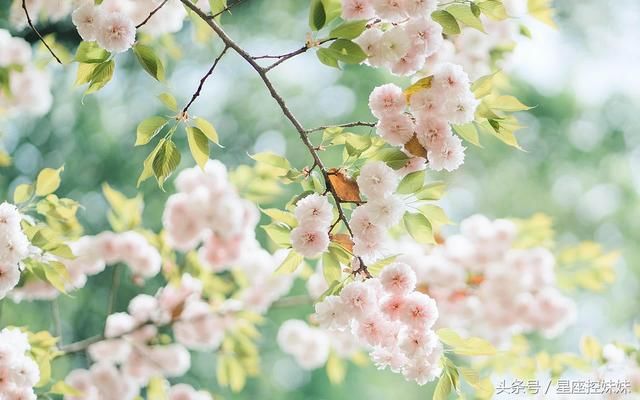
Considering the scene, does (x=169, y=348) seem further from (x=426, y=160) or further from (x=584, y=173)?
(x=584, y=173)

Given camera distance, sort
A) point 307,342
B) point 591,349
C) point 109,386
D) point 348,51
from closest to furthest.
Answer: point 348,51, point 591,349, point 109,386, point 307,342

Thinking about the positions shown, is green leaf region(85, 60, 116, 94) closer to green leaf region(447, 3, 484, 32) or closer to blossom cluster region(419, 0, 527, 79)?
green leaf region(447, 3, 484, 32)

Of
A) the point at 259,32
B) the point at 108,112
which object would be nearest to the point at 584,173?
the point at 259,32

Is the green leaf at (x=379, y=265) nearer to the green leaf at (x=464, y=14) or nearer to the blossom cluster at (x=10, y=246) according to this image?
the green leaf at (x=464, y=14)

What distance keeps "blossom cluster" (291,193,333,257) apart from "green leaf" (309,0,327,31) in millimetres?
192

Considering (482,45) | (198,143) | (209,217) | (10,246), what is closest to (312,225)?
(198,143)

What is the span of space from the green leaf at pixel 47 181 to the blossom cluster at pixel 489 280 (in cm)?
83

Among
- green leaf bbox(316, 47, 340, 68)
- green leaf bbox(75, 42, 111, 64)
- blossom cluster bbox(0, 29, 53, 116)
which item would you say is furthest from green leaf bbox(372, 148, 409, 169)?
blossom cluster bbox(0, 29, 53, 116)

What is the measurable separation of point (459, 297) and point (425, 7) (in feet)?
3.41

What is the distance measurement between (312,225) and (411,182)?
4.9 inches

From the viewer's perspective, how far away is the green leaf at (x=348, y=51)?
34.6 inches

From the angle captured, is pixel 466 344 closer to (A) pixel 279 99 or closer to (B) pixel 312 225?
(B) pixel 312 225

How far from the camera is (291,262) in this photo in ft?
3.38

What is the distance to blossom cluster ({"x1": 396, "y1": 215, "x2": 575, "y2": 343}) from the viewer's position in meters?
1.78
